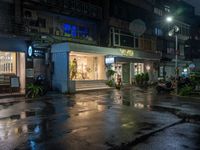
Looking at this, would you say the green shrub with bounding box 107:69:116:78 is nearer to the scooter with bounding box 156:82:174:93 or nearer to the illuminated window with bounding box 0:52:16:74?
the scooter with bounding box 156:82:174:93

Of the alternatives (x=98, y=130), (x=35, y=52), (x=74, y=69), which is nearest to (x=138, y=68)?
(x=74, y=69)

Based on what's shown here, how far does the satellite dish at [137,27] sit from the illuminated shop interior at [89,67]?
7492mm

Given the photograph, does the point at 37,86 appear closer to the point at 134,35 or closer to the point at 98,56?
the point at 98,56

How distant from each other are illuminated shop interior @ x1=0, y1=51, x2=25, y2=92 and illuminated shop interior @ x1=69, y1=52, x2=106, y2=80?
6567 millimetres

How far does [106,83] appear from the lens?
2767cm

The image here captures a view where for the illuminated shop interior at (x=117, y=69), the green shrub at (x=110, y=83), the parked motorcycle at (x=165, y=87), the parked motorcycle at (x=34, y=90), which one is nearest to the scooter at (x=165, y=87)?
the parked motorcycle at (x=165, y=87)

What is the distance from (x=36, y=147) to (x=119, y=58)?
23.4 m

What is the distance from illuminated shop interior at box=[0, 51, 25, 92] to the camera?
67.9ft

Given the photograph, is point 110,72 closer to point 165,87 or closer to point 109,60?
point 109,60

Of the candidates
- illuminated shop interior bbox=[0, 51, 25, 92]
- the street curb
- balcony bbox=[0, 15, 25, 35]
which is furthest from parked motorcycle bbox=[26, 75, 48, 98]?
the street curb

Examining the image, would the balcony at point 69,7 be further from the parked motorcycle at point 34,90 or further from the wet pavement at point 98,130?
the wet pavement at point 98,130

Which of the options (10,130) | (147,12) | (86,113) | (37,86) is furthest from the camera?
(147,12)

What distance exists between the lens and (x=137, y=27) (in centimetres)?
3419

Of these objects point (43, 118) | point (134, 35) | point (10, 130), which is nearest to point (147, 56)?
point (134, 35)
